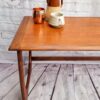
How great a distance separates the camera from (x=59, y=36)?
0.99 meters

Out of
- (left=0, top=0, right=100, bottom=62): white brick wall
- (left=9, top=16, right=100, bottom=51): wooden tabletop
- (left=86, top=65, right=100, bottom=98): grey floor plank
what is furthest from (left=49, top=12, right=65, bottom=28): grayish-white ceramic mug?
(left=86, top=65, right=100, bottom=98): grey floor plank

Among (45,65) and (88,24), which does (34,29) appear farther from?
(45,65)

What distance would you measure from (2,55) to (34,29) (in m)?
0.75

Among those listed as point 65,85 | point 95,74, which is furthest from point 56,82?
point 95,74

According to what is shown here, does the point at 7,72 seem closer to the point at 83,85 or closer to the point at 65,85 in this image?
the point at 65,85

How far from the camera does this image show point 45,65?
1726mm

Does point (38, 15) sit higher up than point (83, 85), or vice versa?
point (38, 15)

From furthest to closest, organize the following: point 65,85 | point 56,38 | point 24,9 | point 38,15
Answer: point 24,9 → point 65,85 → point 38,15 → point 56,38

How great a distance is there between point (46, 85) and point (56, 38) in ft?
1.88

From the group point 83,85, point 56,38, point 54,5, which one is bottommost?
point 83,85

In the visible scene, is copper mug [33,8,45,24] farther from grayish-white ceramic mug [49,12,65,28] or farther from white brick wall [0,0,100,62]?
white brick wall [0,0,100,62]

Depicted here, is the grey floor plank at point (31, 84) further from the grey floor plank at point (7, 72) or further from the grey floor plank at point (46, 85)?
the grey floor plank at point (7, 72)

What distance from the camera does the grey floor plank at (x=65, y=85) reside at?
4.30 ft

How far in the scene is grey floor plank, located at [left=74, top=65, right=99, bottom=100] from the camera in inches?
51.8
